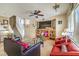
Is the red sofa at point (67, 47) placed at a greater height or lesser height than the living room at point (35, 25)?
lesser

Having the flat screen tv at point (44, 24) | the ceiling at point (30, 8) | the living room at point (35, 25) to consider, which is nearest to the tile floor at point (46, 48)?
the living room at point (35, 25)

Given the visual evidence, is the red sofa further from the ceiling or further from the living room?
the ceiling

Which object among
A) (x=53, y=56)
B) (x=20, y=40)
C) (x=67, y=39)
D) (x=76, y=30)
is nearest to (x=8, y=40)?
(x=20, y=40)

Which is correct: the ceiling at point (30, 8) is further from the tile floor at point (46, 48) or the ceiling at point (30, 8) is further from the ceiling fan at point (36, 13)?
the tile floor at point (46, 48)

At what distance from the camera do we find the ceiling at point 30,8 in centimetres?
204

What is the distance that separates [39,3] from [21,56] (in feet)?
2.95

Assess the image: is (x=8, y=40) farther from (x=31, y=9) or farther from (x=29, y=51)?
(x=31, y=9)

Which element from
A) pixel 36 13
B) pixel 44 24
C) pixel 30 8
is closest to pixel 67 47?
pixel 44 24

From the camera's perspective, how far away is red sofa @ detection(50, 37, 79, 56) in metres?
2.01

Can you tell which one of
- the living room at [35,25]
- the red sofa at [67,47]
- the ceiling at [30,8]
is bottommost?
the red sofa at [67,47]

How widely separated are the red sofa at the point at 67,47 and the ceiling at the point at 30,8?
0.44 metres

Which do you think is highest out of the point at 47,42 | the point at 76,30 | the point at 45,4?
the point at 45,4

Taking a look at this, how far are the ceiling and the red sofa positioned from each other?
1.44ft

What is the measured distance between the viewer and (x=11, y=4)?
205 cm
